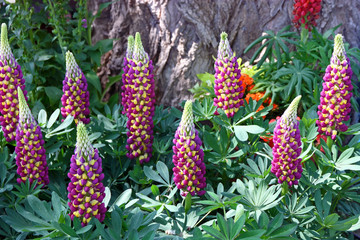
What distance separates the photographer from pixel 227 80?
2.26m

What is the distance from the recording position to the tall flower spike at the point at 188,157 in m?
1.89

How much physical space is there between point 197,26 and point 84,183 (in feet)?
6.62

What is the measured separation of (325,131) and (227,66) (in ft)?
1.96

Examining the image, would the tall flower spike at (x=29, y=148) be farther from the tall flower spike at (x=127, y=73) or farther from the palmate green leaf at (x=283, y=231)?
the palmate green leaf at (x=283, y=231)

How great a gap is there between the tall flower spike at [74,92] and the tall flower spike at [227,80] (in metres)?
0.71

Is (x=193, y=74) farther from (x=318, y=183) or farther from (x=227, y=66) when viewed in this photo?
(x=318, y=183)

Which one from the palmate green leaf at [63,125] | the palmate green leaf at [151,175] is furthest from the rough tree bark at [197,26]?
the palmate green leaf at [151,175]

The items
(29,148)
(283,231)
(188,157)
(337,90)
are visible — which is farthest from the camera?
(337,90)

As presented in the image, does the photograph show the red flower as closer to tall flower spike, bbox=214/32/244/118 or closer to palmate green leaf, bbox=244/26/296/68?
palmate green leaf, bbox=244/26/296/68

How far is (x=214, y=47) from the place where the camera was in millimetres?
3475

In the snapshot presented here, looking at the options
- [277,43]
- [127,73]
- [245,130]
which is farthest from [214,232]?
[277,43]

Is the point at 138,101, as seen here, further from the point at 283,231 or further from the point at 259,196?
the point at 283,231

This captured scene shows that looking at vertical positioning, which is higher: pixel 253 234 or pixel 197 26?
pixel 197 26

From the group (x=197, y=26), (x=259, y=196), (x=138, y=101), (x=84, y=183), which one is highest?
(x=197, y=26)
